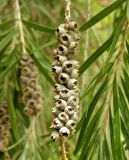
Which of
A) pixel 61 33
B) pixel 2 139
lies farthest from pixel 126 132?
pixel 2 139

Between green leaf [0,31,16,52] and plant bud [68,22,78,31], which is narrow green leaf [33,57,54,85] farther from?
plant bud [68,22,78,31]

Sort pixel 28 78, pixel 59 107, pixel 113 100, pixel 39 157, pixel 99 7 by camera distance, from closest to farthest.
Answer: pixel 59 107 < pixel 113 100 < pixel 39 157 < pixel 28 78 < pixel 99 7

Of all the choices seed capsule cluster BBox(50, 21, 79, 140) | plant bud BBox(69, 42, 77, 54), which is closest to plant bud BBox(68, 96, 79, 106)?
seed capsule cluster BBox(50, 21, 79, 140)

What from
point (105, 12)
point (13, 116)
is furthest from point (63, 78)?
point (13, 116)

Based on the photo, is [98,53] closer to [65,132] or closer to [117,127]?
[117,127]

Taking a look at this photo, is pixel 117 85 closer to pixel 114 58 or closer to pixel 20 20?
pixel 114 58

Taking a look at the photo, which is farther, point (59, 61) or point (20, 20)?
point (20, 20)

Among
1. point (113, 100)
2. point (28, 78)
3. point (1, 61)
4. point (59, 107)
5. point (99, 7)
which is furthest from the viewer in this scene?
point (99, 7)
